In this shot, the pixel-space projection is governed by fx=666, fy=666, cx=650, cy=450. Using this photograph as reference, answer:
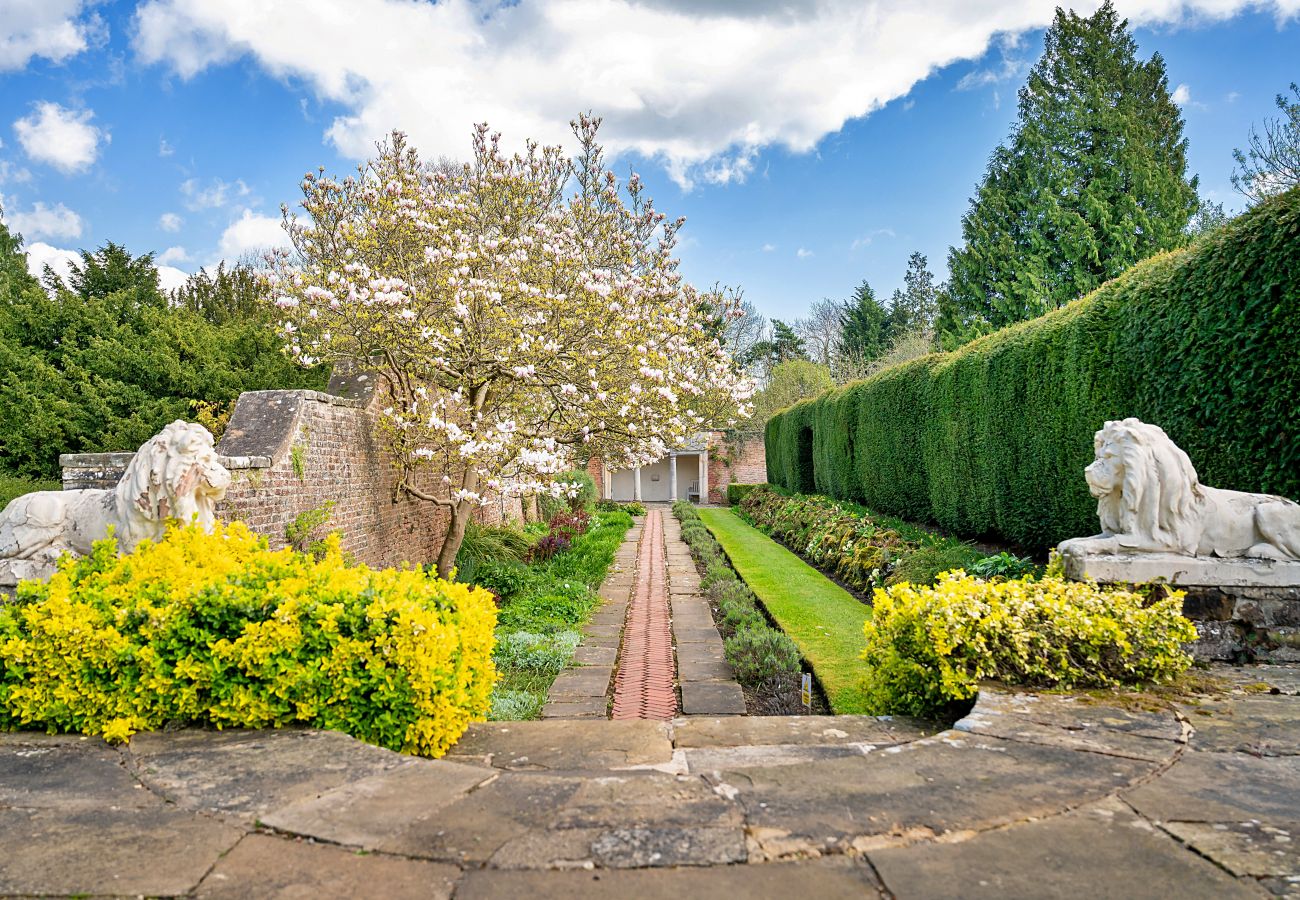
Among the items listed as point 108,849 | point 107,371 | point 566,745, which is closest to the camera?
point 108,849

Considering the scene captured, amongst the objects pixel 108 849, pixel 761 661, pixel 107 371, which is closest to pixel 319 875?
pixel 108 849

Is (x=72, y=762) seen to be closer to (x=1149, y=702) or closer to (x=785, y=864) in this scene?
(x=785, y=864)

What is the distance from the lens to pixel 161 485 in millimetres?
3666

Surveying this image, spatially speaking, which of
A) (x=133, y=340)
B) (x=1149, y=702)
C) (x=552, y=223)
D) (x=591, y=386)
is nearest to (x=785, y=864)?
(x=1149, y=702)

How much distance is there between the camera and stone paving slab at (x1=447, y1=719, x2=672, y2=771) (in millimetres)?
2615

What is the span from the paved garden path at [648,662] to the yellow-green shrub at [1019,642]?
1517 mm

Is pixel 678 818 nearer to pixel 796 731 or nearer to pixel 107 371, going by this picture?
pixel 796 731

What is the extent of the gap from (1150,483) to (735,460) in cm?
3017

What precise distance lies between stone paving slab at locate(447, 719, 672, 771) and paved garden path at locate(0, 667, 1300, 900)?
34 mm

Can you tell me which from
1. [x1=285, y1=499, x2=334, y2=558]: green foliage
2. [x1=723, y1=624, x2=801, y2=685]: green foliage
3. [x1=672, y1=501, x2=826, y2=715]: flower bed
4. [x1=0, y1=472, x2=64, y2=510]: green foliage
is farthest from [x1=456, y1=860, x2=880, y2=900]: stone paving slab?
[x1=0, y1=472, x2=64, y2=510]: green foliage

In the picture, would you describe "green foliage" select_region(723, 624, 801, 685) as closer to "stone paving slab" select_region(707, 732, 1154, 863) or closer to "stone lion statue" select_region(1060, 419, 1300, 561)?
"stone lion statue" select_region(1060, 419, 1300, 561)

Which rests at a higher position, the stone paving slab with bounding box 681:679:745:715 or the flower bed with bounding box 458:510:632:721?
the flower bed with bounding box 458:510:632:721

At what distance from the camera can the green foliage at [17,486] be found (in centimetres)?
958

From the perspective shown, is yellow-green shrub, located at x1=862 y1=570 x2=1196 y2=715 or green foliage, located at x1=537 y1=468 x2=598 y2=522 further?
green foliage, located at x1=537 y1=468 x2=598 y2=522
